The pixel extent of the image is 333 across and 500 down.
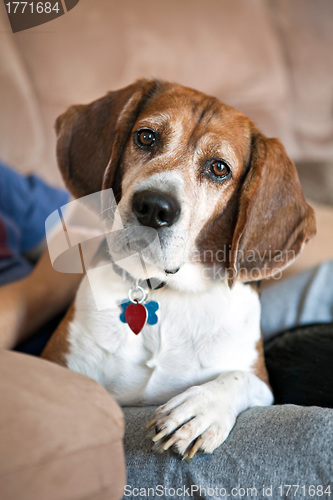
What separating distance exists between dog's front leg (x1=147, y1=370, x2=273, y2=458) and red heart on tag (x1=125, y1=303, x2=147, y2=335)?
22 centimetres

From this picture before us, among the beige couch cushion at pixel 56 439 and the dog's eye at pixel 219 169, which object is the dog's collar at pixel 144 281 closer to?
the dog's eye at pixel 219 169

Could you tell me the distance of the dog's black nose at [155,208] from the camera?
1.15 meters

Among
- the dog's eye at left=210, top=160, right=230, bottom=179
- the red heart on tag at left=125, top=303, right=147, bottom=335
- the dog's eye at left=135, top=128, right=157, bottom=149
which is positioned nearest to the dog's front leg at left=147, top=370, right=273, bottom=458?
the red heart on tag at left=125, top=303, right=147, bottom=335

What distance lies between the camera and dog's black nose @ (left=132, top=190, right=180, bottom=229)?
1.15 m

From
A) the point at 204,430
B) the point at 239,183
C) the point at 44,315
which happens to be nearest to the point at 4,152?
the point at 44,315

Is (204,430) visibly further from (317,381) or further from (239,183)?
(239,183)

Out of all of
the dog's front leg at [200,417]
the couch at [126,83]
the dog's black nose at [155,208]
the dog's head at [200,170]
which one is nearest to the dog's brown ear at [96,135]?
the dog's head at [200,170]

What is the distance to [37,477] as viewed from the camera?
765mm

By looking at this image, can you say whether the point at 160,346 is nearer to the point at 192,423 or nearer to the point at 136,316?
the point at 136,316

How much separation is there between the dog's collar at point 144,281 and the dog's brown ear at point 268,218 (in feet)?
0.65

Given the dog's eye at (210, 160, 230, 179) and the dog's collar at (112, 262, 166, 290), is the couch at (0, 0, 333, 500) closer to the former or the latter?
the dog's collar at (112, 262, 166, 290)

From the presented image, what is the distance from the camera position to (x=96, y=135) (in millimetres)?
1412

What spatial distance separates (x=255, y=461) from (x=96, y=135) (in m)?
0.94

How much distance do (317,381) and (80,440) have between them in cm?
87
